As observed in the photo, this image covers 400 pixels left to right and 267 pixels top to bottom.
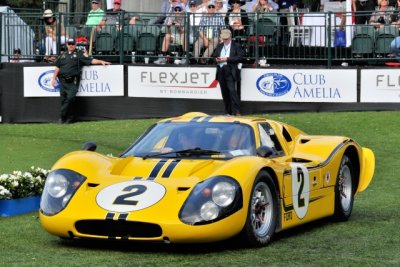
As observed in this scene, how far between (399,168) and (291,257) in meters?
8.03

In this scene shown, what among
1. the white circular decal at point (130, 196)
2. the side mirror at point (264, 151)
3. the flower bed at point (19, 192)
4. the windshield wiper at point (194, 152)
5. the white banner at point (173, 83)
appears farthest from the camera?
the white banner at point (173, 83)

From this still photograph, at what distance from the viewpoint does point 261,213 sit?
9117mm

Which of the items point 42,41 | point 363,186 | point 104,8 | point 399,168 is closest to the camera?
point 363,186

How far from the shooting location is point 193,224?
27.7 feet

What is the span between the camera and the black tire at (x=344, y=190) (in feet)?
35.4

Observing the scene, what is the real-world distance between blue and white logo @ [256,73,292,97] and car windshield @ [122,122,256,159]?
11.4m

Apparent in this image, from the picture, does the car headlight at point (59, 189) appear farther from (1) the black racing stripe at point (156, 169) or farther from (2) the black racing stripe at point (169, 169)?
(2) the black racing stripe at point (169, 169)

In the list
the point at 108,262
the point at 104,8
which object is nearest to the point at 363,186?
the point at 108,262

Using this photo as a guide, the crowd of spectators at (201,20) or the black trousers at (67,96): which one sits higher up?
the crowd of spectators at (201,20)

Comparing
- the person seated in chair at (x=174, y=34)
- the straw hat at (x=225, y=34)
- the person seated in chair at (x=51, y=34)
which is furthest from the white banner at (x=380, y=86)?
the person seated in chair at (x=51, y=34)

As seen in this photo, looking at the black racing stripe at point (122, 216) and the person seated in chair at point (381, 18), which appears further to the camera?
the person seated in chair at point (381, 18)

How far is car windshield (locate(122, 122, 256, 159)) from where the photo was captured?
962 centimetres

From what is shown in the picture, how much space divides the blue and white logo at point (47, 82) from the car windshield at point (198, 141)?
13493 mm

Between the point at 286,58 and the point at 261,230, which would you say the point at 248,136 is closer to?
the point at 261,230
